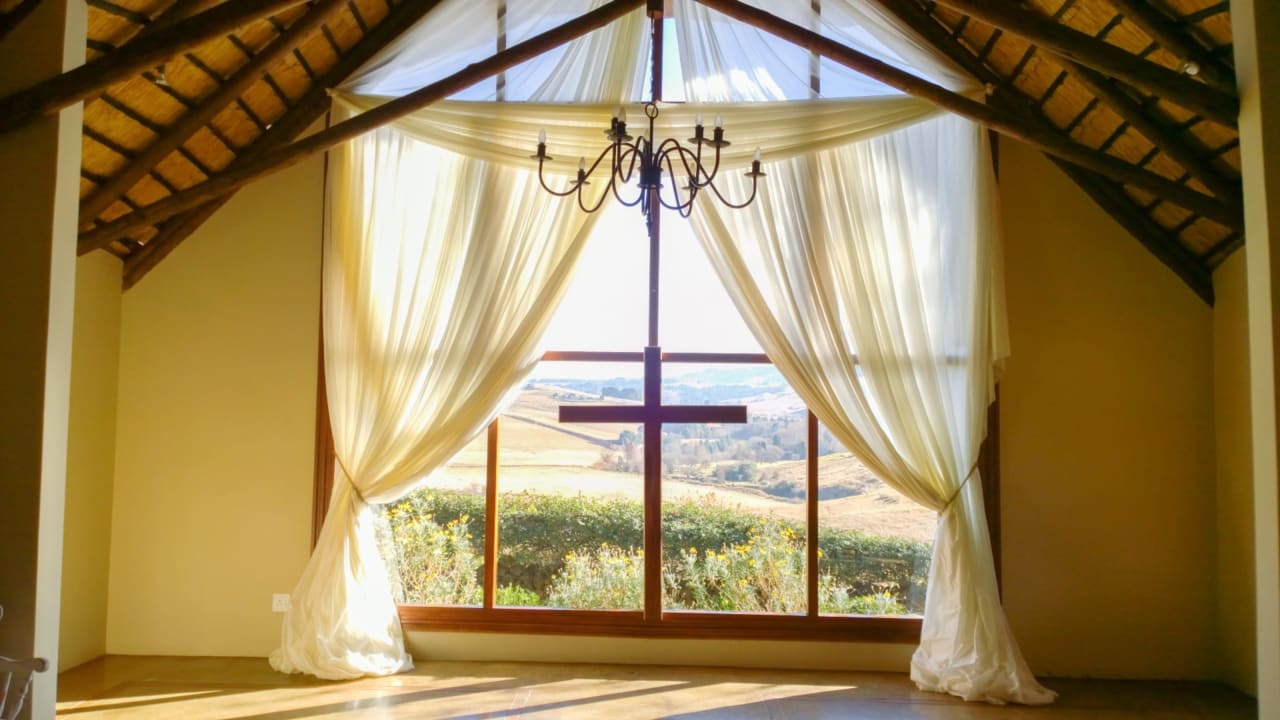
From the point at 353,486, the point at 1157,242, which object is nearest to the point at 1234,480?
the point at 1157,242

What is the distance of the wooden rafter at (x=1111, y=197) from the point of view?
5.35 meters

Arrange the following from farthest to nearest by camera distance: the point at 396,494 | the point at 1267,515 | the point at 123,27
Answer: the point at 396,494 < the point at 123,27 < the point at 1267,515

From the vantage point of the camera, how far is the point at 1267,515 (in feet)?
12.2

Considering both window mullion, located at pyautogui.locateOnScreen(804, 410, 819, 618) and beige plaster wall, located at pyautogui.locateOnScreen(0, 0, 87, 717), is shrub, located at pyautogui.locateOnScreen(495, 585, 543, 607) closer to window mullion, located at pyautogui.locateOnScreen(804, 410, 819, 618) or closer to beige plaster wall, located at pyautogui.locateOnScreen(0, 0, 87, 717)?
window mullion, located at pyautogui.locateOnScreen(804, 410, 819, 618)

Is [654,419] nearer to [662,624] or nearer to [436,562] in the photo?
[662,624]

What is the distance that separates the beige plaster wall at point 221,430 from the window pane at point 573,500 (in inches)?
49.5

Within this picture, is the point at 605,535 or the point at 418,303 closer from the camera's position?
the point at 418,303

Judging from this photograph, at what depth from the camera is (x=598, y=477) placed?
Result: 19.0ft

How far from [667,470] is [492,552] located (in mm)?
1159

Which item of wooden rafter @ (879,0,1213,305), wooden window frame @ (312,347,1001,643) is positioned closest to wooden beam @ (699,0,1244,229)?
wooden rafter @ (879,0,1213,305)

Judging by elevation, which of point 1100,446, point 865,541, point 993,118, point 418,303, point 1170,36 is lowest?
point 865,541

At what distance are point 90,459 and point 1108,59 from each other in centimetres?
565

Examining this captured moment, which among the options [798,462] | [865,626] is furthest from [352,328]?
[865,626]

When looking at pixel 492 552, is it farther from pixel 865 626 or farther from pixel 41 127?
pixel 41 127
